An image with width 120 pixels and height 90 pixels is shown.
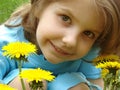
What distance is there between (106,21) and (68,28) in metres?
0.13

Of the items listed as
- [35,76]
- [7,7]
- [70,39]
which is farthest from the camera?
[7,7]

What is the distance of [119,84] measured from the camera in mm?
980

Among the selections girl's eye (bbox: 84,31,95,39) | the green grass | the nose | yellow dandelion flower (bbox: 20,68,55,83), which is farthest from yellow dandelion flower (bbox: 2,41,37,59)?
the green grass

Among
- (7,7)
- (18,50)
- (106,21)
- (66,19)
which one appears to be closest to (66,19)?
(66,19)

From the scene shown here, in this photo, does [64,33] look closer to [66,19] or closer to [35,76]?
[66,19]

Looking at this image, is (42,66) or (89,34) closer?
(89,34)

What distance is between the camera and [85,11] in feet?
3.70

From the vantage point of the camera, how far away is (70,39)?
110 cm

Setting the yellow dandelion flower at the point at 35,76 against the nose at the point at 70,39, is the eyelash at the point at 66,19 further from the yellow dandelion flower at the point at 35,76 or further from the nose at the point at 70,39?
the yellow dandelion flower at the point at 35,76

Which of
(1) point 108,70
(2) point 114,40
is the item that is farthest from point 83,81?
(1) point 108,70

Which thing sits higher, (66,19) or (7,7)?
(66,19)

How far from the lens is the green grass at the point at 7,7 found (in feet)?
7.18

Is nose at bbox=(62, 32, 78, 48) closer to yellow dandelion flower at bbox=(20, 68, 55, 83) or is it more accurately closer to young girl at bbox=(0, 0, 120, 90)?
young girl at bbox=(0, 0, 120, 90)

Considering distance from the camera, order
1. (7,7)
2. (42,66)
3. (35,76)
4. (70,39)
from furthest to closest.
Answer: (7,7) → (42,66) → (70,39) → (35,76)
